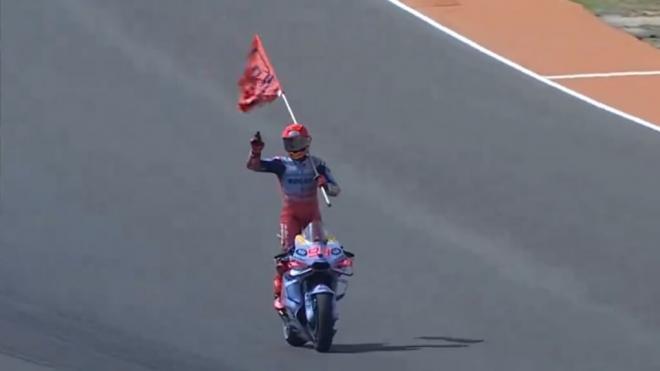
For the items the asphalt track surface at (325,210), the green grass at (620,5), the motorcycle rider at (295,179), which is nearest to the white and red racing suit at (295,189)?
the motorcycle rider at (295,179)

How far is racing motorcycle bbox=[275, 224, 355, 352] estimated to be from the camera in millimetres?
13219

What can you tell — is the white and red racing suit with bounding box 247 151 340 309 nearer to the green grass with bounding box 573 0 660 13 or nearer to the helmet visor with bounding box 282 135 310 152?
the helmet visor with bounding box 282 135 310 152

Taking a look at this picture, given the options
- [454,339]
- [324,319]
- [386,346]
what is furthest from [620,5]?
[324,319]

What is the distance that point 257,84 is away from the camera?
46.7 feet

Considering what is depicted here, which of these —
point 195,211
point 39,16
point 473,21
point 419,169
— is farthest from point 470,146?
point 39,16

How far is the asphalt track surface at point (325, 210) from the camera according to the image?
1369 cm

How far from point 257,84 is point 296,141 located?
2.35 ft

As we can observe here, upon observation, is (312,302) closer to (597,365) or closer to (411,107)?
(597,365)

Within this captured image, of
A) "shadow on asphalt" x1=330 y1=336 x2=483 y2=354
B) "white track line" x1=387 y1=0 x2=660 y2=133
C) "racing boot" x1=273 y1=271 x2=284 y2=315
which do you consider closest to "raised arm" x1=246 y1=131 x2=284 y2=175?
"racing boot" x1=273 y1=271 x2=284 y2=315

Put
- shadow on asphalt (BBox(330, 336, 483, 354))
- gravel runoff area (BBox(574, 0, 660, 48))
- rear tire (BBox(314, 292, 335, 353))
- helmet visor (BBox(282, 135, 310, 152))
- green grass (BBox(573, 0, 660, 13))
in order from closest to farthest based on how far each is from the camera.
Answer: rear tire (BBox(314, 292, 335, 353)), shadow on asphalt (BBox(330, 336, 483, 354)), helmet visor (BBox(282, 135, 310, 152)), gravel runoff area (BBox(574, 0, 660, 48)), green grass (BBox(573, 0, 660, 13))

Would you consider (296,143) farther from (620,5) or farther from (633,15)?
(620,5)

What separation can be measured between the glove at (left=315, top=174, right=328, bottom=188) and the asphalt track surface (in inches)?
48.3

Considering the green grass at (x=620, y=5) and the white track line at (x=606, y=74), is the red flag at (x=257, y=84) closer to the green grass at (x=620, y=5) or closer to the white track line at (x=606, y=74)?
the white track line at (x=606, y=74)

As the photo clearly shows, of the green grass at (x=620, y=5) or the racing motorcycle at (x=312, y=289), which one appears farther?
the green grass at (x=620, y=5)
